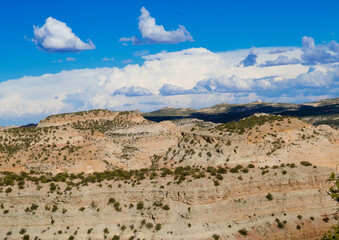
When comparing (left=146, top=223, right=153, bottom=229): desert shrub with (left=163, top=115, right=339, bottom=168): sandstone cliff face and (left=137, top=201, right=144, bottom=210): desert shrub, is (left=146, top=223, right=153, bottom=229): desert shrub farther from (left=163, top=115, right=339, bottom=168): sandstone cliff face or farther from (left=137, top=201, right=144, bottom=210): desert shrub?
(left=163, top=115, right=339, bottom=168): sandstone cliff face

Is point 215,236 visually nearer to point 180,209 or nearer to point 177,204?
point 180,209

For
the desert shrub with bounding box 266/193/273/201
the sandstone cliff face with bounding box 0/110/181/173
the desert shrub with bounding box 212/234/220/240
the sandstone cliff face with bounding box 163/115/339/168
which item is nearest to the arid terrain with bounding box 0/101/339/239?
the desert shrub with bounding box 212/234/220/240

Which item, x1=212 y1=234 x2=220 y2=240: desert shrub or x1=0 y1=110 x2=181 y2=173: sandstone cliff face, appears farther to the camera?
x1=0 y1=110 x2=181 y2=173: sandstone cliff face

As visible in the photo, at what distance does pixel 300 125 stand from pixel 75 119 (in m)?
61.1

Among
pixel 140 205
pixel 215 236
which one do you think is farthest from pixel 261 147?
pixel 140 205

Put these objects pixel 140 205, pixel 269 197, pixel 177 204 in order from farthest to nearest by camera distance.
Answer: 1. pixel 269 197
2. pixel 140 205
3. pixel 177 204

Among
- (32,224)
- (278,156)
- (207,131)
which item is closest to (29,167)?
(32,224)

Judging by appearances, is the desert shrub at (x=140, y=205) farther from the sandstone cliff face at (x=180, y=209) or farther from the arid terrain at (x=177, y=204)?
the sandstone cliff face at (x=180, y=209)

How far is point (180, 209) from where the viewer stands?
3597 cm

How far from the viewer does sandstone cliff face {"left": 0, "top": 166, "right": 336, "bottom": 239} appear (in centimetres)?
3522

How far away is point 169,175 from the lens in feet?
132

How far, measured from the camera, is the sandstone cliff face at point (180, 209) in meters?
35.2

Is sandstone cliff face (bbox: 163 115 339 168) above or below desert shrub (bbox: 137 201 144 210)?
above

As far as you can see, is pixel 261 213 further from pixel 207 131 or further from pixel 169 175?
pixel 207 131
